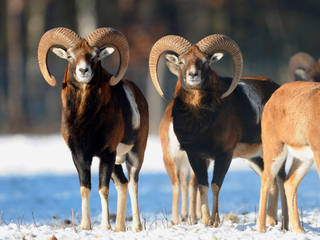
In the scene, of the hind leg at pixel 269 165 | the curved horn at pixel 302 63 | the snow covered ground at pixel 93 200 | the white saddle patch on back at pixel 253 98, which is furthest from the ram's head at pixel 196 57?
the curved horn at pixel 302 63

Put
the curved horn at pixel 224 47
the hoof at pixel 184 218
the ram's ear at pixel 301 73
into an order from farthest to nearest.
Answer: the ram's ear at pixel 301 73, the hoof at pixel 184 218, the curved horn at pixel 224 47

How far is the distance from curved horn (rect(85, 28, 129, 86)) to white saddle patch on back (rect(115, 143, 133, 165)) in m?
0.91

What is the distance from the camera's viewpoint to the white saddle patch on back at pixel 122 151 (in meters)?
10.3

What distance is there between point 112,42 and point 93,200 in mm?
5695

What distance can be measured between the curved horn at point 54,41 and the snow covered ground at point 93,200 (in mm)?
2187

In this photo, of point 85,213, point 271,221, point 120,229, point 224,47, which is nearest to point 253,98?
point 224,47

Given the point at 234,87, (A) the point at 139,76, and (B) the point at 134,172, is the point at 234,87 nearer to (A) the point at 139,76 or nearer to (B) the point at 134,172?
(B) the point at 134,172

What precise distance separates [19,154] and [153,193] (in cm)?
898

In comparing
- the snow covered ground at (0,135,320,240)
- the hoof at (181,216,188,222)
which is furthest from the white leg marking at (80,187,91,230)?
the hoof at (181,216,188,222)

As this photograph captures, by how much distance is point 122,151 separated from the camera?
10.4 m

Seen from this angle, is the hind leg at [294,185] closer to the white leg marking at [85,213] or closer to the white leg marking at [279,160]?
the white leg marking at [279,160]

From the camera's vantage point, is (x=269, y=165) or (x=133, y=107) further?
(x=133, y=107)

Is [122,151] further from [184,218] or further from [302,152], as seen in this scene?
[302,152]

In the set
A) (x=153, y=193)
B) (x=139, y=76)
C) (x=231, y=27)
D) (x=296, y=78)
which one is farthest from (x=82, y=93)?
(x=231, y=27)
